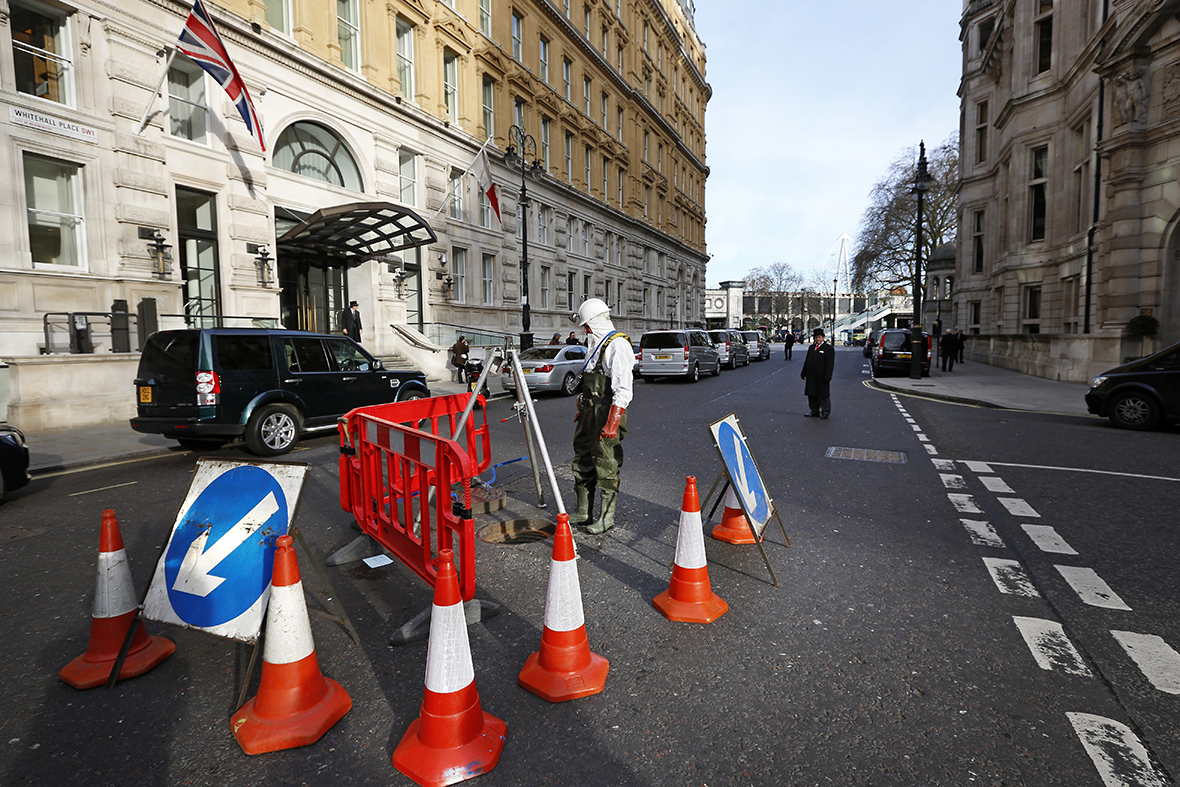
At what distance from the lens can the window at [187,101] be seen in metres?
15.7

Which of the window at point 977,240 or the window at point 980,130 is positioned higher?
the window at point 980,130

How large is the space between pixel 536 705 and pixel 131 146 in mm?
16864

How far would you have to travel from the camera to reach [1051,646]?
336 centimetres

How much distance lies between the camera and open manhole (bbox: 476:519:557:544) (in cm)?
522

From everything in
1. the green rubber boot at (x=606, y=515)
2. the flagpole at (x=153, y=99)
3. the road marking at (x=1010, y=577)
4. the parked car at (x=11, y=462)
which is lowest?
the road marking at (x=1010, y=577)

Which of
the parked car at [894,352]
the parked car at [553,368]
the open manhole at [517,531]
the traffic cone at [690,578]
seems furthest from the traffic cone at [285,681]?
the parked car at [894,352]

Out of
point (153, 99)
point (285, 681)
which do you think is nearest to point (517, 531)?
point (285, 681)

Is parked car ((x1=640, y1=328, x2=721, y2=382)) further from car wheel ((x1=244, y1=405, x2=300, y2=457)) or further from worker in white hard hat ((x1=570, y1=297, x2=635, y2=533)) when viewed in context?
worker in white hard hat ((x1=570, y1=297, x2=635, y2=533))

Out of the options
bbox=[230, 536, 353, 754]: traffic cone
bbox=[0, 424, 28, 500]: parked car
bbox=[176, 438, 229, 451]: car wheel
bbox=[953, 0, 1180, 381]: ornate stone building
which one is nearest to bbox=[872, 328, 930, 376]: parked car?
→ bbox=[953, 0, 1180, 381]: ornate stone building

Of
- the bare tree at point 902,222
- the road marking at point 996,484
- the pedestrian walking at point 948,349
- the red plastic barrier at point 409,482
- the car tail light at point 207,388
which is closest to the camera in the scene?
the red plastic barrier at point 409,482

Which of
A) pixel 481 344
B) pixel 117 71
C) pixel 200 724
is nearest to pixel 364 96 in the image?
pixel 117 71

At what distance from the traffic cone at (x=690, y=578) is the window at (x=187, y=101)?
1756 centimetres

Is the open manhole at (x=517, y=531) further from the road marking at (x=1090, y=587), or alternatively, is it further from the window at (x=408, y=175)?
the window at (x=408, y=175)

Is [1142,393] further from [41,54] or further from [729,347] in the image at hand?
[41,54]
